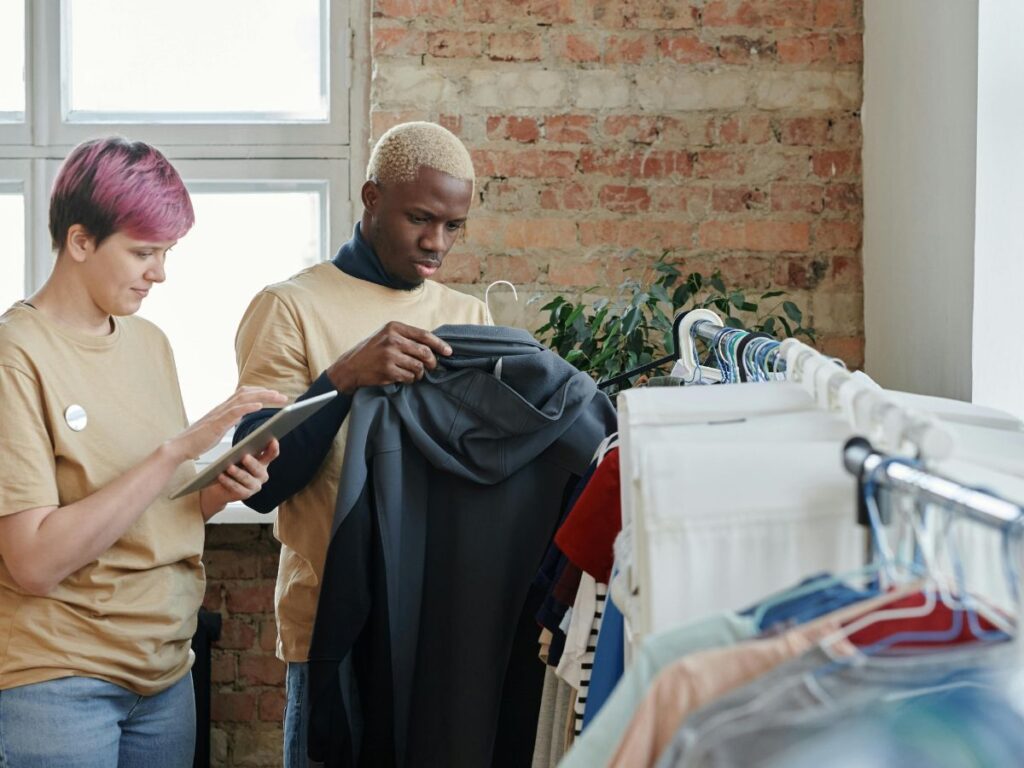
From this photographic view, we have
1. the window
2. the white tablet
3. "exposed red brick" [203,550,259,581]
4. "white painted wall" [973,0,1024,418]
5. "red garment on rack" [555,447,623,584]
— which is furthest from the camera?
the window

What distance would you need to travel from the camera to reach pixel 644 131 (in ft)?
8.68

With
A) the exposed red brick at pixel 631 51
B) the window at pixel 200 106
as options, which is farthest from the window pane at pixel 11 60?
the exposed red brick at pixel 631 51

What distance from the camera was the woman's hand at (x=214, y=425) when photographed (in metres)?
1.53

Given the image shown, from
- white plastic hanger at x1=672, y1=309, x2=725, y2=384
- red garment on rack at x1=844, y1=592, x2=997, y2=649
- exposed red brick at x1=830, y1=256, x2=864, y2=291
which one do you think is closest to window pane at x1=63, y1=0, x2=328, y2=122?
exposed red brick at x1=830, y1=256, x2=864, y2=291

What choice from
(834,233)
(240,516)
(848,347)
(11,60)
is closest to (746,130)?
(834,233)

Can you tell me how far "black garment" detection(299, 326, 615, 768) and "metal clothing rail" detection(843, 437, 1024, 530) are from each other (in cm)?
79

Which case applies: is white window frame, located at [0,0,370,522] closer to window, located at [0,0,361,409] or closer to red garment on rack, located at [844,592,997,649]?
window, located at [0,0,361,409]

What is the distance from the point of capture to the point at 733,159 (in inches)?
105

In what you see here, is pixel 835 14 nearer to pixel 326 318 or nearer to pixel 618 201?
pixel 618 201

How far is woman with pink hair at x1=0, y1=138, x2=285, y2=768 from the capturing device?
1.44 m

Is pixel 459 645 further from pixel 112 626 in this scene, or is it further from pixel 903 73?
pixel 903 73

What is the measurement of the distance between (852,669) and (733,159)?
2182mm

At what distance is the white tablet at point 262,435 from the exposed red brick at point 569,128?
1.32m

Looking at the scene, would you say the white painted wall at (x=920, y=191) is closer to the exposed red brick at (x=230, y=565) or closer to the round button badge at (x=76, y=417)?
the round button badge at (x=76, y=417)
